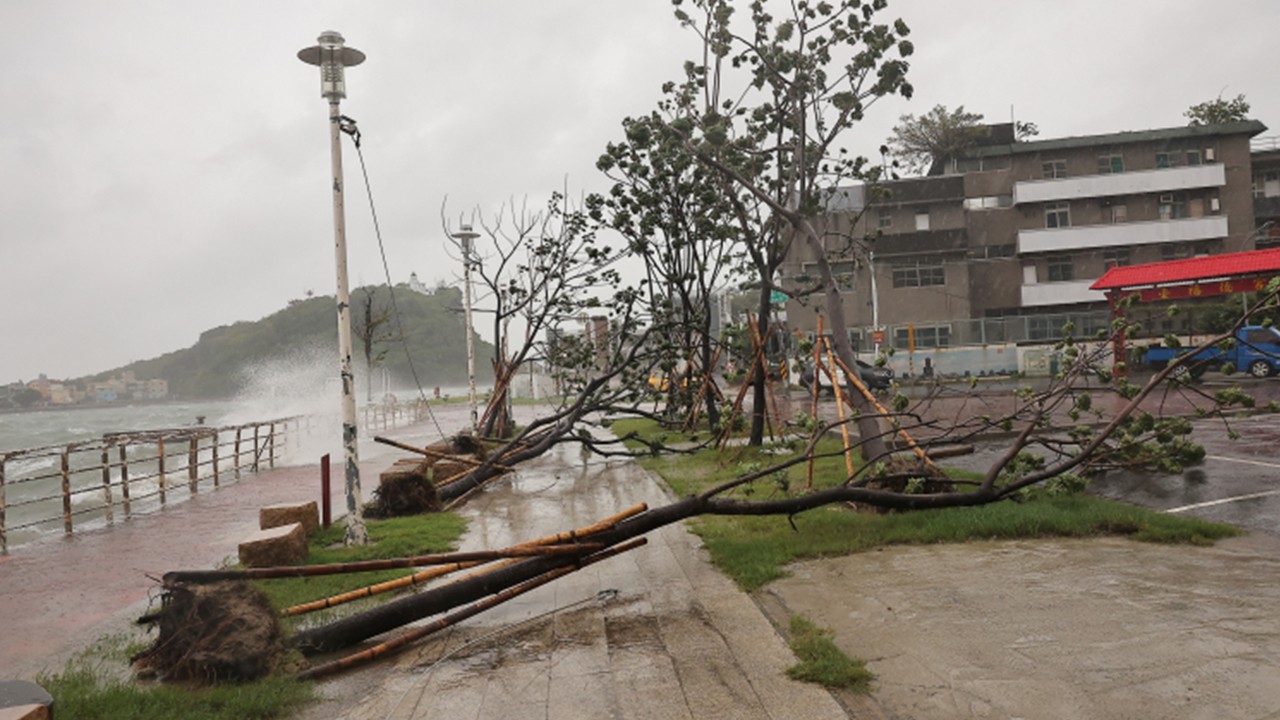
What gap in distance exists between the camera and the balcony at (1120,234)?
42.2 meters

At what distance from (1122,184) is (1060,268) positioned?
5.04 metres

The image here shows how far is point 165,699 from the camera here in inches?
181

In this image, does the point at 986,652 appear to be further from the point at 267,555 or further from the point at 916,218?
the point at 916,218

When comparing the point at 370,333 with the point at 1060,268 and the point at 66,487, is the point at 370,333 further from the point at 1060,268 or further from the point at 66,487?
the point at 1060,268

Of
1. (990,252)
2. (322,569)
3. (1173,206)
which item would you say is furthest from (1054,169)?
(322,569)

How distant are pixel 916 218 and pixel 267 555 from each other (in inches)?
1689

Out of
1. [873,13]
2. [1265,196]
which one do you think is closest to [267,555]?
[873,13]

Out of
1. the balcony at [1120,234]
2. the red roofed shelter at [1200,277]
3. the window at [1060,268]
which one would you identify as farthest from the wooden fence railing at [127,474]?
the window at [1060,268]

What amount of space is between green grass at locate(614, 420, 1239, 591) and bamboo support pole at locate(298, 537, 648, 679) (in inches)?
51.3

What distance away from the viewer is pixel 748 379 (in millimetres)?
13508

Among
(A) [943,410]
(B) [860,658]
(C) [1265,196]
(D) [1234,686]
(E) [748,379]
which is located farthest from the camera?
(C) [1265,196]

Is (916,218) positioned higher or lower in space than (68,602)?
higher

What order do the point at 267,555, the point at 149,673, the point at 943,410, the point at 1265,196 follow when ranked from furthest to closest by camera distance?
the point at 1265,196, the point at 943,410, the point at 267,555, the point at 149,673

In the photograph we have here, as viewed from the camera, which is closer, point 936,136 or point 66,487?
point 66,487
